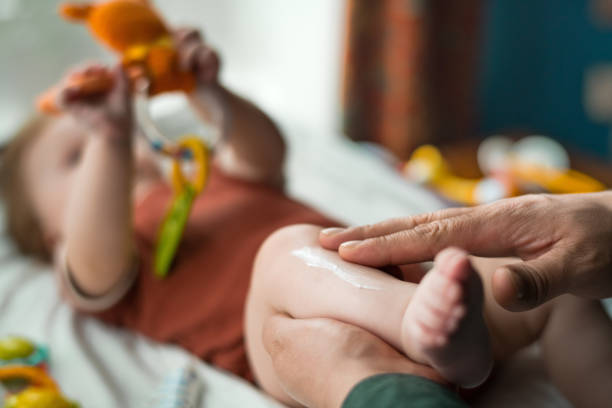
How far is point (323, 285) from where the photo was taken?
0.58 m

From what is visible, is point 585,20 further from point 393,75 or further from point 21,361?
point 21,361

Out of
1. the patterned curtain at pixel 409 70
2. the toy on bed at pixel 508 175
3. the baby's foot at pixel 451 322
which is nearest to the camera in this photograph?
the baby's foot at pixel 451 322

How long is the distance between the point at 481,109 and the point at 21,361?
2.15 meters

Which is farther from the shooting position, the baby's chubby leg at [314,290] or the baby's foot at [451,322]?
the baby's chubby leg at [314,290]

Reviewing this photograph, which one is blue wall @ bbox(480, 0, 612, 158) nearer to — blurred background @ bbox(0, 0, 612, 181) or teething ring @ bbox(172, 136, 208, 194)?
blurred background @ bbox(0, 0, 612, 181)

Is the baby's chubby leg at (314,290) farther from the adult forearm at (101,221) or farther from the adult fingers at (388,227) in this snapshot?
the adult forearm at (101,221)

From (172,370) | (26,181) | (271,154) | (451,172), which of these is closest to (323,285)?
(172,370)

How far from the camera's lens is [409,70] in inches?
78.4

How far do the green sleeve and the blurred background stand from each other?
117 cm

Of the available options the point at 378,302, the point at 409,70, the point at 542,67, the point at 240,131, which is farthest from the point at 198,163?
the point at 542,67

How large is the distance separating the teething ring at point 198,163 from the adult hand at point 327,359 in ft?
1.43

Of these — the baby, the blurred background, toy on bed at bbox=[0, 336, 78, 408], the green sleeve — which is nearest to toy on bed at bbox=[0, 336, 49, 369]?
toy on bed at bbox=[0, 336, 78, 408]

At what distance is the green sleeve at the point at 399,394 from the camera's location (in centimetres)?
44

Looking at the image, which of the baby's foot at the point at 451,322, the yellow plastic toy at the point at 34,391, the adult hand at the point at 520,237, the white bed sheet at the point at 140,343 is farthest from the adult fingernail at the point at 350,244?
the yellow plastic toy at the point at 34,391
